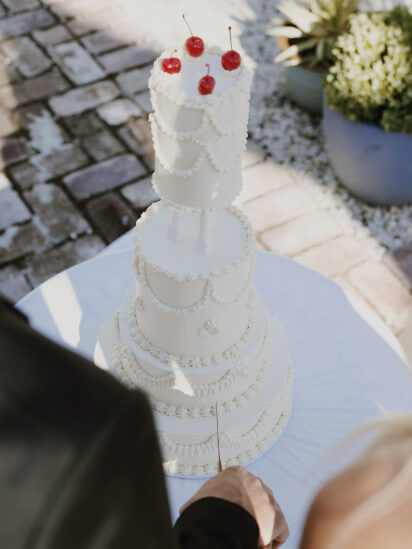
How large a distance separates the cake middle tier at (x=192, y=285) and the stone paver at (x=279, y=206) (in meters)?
1.43

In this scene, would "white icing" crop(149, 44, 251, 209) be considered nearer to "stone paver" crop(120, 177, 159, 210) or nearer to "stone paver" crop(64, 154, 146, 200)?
"stone paver" crop(120, 177, 159, 210)

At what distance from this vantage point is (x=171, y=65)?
1491 millimetres

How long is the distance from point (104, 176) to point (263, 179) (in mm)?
968

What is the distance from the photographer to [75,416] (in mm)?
471

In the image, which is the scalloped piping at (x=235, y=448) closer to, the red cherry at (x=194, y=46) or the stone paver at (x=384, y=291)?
the stone paver at (x=384, y=291)

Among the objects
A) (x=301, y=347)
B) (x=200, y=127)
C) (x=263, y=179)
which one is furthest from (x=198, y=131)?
(x=263, y=179)

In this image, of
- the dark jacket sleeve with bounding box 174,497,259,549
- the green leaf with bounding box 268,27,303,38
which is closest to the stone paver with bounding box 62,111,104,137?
the green leaf with bounding box 268,27,303,38

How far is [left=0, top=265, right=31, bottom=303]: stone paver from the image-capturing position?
3004 mm

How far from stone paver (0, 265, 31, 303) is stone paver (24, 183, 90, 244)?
28cm

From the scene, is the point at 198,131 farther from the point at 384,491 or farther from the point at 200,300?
the point at 384,491

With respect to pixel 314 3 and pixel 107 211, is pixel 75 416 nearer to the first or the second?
pixel 107 211

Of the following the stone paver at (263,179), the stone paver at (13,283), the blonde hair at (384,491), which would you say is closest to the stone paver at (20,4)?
the stone paver at (263,179)

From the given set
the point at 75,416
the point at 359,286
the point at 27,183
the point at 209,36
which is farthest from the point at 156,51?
the point at 75,416

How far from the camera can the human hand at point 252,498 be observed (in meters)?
1.57
